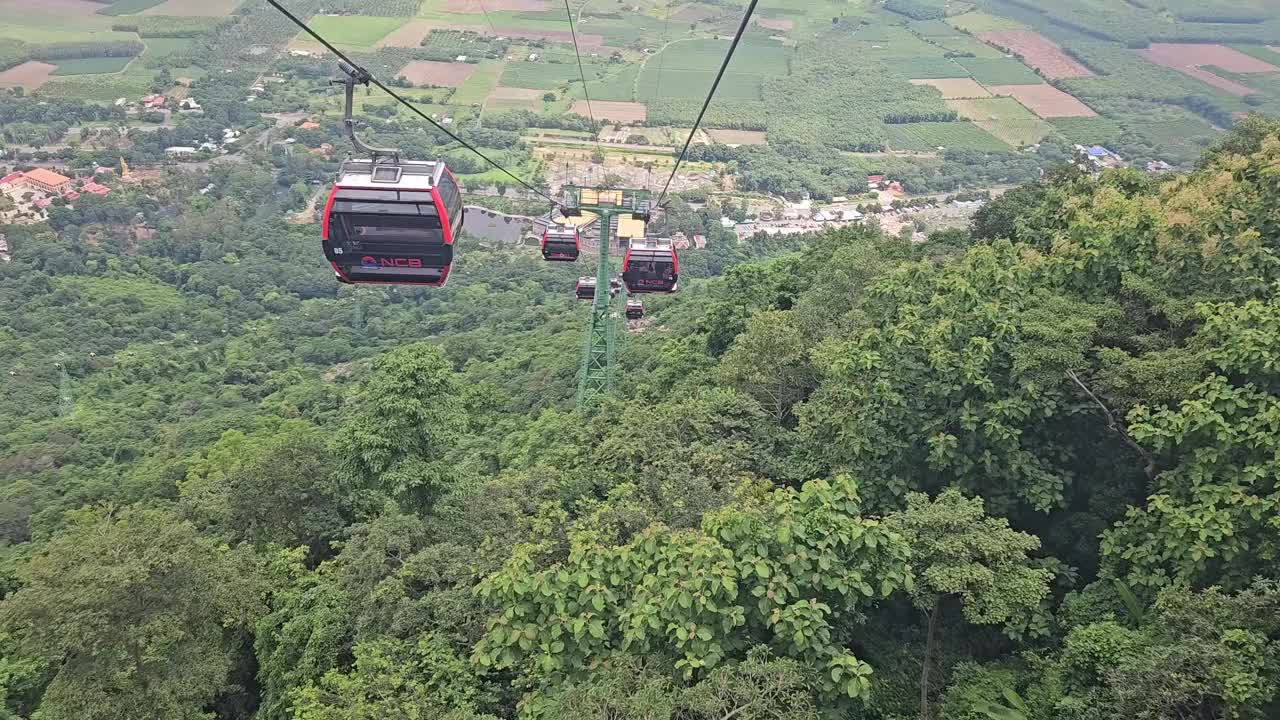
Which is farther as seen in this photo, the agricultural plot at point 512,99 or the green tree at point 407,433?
the agricultural plot at point 512,99

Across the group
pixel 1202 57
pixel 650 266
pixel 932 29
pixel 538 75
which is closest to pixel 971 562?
pixel 650 266

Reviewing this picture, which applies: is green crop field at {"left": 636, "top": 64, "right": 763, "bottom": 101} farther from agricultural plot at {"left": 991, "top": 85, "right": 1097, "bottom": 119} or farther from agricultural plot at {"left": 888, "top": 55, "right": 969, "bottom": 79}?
agricultural plot at {"left": 991, "top": 85, "right": 1097, "bottom": 119}

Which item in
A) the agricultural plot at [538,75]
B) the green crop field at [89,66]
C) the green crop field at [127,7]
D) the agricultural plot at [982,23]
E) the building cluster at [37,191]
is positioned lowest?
the building cluster at [37,191]

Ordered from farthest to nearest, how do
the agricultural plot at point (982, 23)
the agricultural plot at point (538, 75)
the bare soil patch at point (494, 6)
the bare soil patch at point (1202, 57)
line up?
the bare soil patch at point (494, 6) < the agricultural plot at point (982, 23) < the agricultural plot at point (538, 75) < the bare soil patch at point (1202, 57)

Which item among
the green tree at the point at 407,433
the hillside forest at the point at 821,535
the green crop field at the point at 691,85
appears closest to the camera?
the hillside forest at the point at 821,535

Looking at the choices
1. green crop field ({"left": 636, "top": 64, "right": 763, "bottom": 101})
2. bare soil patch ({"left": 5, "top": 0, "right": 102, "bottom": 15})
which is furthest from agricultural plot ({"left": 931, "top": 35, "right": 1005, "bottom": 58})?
bare soil patch ({"left": 5, "top": 0, "right": 102, "bottom": 15})

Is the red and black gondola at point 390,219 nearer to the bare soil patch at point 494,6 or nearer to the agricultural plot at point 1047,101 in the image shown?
the agricultural plot at point 1047,101

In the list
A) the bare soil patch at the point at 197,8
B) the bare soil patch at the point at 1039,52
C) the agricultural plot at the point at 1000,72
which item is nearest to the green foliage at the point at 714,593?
the agricultural plot at the point at 1000,72

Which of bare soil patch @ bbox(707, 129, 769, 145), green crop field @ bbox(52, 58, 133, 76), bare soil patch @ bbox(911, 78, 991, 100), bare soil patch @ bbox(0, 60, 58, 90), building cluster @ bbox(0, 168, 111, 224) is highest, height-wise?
bare soil patch @ bbox(911, 78, 991, 100)
